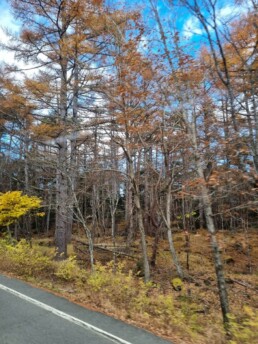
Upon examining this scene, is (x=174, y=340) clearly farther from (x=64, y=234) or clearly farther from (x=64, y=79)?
(x=64, y=79)

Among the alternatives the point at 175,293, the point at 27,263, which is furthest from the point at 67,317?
the point at 175,293

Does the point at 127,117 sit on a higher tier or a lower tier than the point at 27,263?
higher

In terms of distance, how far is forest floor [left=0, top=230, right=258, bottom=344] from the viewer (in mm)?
4902

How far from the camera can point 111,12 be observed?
9.52 metres

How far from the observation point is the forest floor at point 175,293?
16.1ft

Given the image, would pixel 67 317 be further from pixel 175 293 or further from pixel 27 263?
pixel 175 293

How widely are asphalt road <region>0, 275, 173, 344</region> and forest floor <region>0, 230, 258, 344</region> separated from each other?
0.35 meters

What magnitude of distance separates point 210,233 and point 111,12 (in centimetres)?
766

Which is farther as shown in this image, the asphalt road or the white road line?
the white road line

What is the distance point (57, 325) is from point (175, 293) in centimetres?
685

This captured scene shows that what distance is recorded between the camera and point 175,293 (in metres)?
10.7

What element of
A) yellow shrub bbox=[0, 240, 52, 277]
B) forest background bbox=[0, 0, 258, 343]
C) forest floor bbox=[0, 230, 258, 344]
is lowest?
forest floor bbox=[0, 230, 258, 344]

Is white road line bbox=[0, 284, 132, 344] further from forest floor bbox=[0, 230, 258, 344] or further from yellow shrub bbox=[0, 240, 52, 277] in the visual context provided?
yellow shrub bbox=[0, 240, 52, 277]

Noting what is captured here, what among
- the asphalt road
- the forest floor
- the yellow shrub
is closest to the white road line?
the asphalt road
